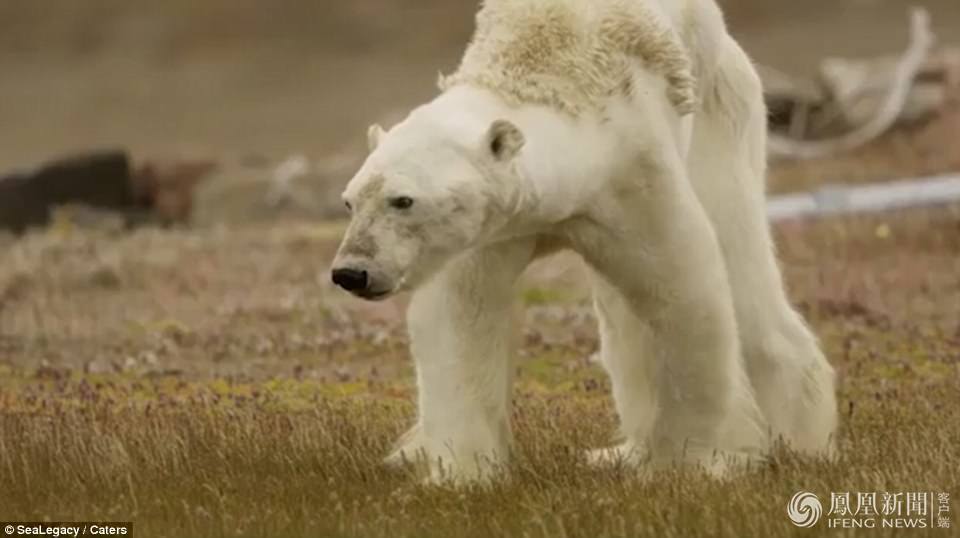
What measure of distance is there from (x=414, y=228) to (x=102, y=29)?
2225 inches

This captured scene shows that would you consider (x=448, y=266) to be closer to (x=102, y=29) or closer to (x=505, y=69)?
(x=505, y=69)

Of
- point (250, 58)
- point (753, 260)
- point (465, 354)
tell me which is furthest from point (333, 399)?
point (250, 58)

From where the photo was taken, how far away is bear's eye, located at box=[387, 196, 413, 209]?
24.8ft

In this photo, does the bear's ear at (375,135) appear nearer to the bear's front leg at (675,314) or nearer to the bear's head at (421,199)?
the bear's head at (421,199)

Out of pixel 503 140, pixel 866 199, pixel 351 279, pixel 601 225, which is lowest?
pixel 866 199

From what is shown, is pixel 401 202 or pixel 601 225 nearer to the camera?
pixel 401 202

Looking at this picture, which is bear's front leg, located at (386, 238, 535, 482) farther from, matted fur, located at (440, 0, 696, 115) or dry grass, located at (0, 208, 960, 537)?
matted fur, located at (440, 0, 696, 115)

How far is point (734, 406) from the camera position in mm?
8953

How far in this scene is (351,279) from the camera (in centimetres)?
751

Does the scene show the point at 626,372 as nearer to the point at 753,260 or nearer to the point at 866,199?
the point at 753,260

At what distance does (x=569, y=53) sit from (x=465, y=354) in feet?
3.51

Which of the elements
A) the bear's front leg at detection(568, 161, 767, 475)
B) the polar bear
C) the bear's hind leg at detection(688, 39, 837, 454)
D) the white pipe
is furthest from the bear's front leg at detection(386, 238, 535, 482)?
the white pipe

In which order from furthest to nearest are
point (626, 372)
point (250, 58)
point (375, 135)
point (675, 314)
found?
point (250, 58)
point (626, 372)
point (675, 314)
point (375, 135)

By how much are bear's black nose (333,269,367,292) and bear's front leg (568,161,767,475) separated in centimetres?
99
